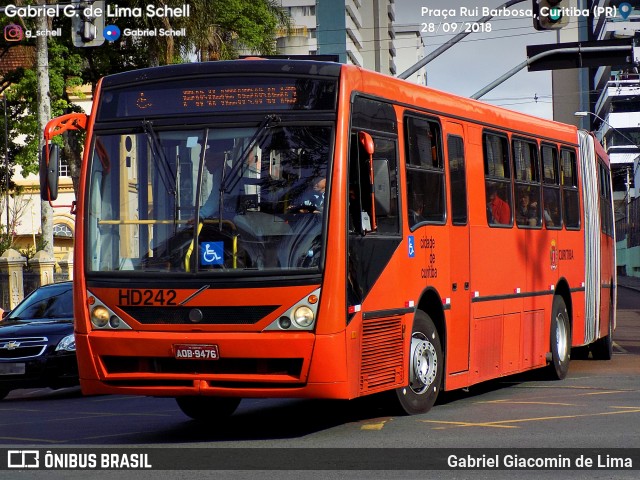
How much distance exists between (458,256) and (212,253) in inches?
137

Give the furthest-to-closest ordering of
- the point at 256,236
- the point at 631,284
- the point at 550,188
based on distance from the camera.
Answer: the point at 631,284 → the point at 550,188 → the point at 256,236

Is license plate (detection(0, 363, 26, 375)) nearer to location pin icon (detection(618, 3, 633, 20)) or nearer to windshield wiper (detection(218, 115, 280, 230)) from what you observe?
windshield wiper (detection(218, 115, 280, 230))

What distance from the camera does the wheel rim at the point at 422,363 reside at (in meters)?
12.2

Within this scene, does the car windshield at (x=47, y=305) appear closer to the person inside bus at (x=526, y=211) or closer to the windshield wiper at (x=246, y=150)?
the person inside bus at (x=526, y=211)

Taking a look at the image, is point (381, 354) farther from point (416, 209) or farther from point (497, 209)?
point (497, 209)

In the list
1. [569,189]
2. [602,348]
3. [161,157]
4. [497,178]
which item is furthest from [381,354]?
[602,348]

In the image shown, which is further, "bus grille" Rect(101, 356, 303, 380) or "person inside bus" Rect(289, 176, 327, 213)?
"person inside bus" Rect(289, 176, 327, 213)

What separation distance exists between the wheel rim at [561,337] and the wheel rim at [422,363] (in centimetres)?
445

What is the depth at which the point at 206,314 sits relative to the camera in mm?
10711

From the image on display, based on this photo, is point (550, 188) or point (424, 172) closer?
point (424, 172)

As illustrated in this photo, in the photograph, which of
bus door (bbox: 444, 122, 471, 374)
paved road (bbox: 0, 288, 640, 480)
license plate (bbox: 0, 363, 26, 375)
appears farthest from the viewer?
license plate (bbox: 0, 363, 26, 375)

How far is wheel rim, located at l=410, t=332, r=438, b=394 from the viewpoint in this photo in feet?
40.0

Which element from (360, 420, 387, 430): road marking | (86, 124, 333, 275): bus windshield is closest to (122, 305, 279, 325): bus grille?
(86, 124, 333, 275): bus windshield

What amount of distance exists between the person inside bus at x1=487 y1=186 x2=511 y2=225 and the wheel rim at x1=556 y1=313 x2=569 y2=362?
92.4 inches
